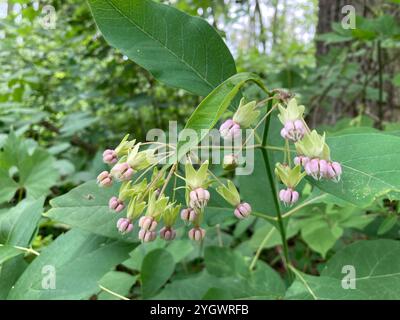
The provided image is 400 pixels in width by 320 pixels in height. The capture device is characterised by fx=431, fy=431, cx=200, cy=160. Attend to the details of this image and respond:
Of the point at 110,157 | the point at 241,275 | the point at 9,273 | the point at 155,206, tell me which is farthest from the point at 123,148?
the point at 241,275

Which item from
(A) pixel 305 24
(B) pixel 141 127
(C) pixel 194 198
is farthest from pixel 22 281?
(A) pixel 305 24

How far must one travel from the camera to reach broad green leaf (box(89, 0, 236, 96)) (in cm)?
91

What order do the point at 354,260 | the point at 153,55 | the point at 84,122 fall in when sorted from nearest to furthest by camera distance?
the point at 153,55, the point at 354,260, the point at 84,122

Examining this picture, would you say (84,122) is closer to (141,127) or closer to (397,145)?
(141,127)

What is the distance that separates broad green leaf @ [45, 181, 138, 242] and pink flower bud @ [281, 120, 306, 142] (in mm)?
438

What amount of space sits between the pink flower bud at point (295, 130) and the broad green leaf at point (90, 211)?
44 centimetres

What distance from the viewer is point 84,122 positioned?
8.41 feet

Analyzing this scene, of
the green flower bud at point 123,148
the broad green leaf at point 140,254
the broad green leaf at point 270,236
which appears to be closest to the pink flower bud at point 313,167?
the green flower bud at point 123,148

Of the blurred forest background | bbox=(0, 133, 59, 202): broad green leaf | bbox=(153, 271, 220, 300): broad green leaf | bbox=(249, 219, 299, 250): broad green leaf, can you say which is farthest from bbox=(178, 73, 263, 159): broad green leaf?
the blurred forest background

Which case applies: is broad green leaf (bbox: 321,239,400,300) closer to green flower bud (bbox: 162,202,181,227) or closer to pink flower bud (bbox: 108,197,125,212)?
green flower bud (bbox: 162,202,181,227)

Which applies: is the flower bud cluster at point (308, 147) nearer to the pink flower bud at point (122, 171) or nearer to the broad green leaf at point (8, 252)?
the pink flower bud at point (122, 171)

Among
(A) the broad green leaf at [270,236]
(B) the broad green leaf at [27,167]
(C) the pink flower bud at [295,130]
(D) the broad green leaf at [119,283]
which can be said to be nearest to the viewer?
(C) the pink flower bud at [295,130]

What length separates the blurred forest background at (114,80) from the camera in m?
2.47

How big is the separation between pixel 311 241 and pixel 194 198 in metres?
0.95
